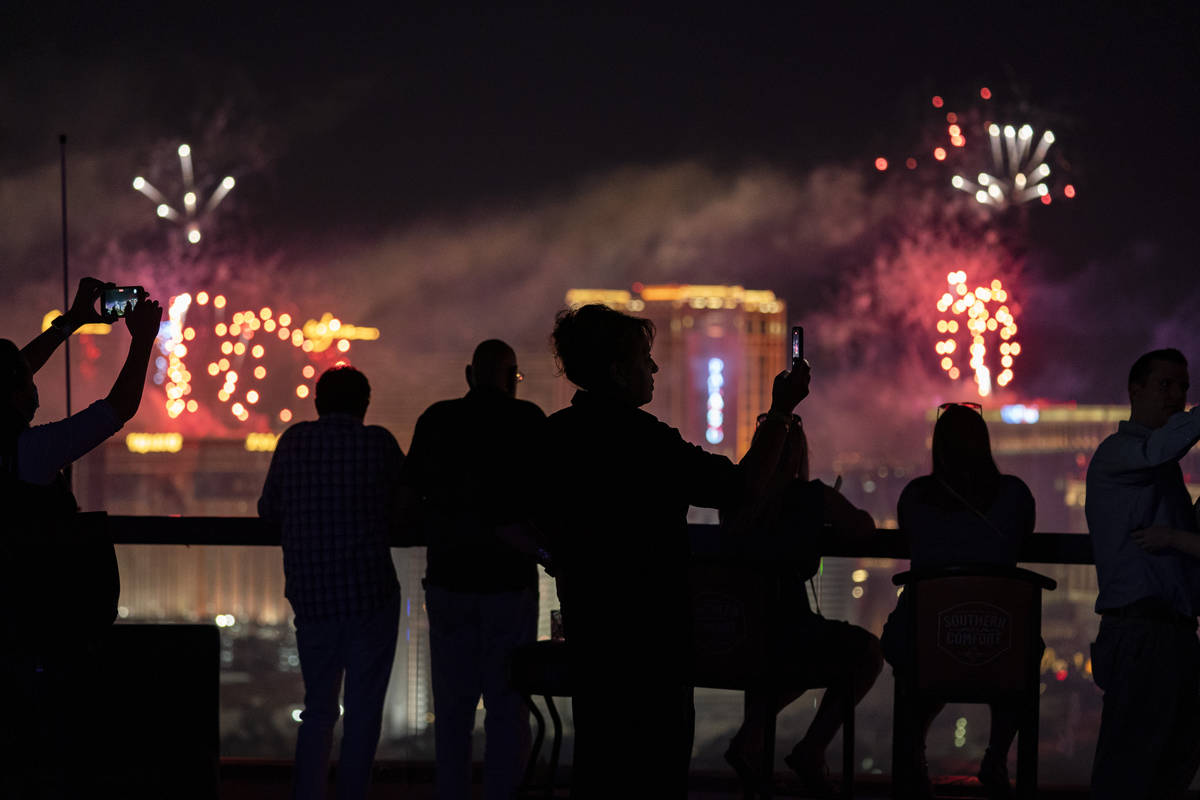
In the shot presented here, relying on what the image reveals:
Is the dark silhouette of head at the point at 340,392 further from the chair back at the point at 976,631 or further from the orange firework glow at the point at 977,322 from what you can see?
the orange firework glow at the point at 977,322

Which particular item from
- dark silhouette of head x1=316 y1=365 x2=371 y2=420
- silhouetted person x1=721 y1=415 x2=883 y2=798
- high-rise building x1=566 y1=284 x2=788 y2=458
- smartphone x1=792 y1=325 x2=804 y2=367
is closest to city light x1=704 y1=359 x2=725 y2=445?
high-rise building x1=566 y1=284 x2=788 y2=458

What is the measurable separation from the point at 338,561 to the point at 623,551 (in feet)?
4.65

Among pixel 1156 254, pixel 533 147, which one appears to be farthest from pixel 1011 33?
pixel 1156 254

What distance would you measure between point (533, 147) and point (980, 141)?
14.2 metres

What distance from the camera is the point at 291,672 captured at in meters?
3.81

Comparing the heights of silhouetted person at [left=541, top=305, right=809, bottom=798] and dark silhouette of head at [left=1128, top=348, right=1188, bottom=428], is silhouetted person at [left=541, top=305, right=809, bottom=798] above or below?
below

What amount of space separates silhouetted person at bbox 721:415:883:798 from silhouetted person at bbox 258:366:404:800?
1018 mm

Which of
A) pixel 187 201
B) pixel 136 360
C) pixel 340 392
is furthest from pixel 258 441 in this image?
pixel 136 360

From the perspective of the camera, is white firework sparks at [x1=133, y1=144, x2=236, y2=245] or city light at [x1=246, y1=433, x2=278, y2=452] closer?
white firework sparks at [x1=133, y1=144, x2=236, y2=245]

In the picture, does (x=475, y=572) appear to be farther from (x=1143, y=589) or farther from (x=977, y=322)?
(x=977, y=322)

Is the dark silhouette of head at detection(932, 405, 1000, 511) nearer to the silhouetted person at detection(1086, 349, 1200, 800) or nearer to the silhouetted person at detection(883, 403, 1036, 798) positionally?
the silhouetted person at detection(883, 403, 1036, 798)

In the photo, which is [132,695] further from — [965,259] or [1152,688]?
[965,259]

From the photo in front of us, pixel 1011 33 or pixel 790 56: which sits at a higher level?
pixel 1011 33

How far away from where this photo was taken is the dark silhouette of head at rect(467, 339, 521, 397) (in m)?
3.20
